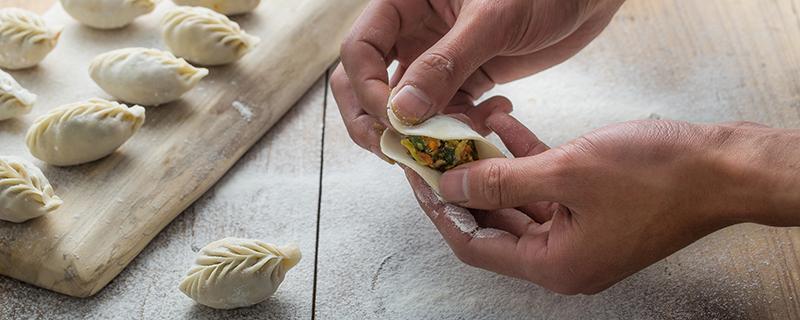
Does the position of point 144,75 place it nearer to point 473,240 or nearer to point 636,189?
point 473,240

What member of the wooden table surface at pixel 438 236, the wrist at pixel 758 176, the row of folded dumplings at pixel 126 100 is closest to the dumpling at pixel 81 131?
the row of folded dumplings at pixel 126 100

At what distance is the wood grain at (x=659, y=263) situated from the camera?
167 cm

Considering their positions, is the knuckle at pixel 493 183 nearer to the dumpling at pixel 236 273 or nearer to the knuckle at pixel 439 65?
the knuckle at pixel 439 65

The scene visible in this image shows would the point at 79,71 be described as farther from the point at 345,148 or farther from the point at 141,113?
the point at 345,148

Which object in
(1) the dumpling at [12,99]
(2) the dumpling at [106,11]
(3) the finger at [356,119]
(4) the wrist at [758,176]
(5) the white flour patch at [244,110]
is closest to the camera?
(4) the wrist at [758,176]

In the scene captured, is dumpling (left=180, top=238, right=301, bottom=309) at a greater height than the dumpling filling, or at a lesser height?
lesser

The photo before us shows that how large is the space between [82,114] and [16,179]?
0.21 metres

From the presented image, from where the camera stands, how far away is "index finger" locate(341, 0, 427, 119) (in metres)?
1.68

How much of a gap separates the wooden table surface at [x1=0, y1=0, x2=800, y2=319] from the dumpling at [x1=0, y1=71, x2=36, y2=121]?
15.2 inches

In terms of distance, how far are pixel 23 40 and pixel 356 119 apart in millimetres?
804

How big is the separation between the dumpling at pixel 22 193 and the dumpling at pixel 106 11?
0.53m

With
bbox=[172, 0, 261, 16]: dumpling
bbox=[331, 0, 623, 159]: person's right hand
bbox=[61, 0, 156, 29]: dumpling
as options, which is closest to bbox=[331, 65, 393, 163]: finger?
bbox=[331, 0, 623, 159]: person's right hand

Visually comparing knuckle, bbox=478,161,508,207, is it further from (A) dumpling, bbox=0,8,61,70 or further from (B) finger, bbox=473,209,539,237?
(A) dumpling, bbox=0,8,61,70

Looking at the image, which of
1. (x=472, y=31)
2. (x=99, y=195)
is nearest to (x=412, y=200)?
(x=472, y=31)
